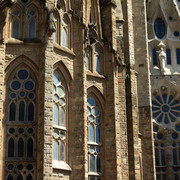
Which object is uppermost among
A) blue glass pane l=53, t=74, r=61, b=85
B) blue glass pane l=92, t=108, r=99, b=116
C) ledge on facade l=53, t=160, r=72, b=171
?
blue glass pane l=53, t=74, r=61, b=85

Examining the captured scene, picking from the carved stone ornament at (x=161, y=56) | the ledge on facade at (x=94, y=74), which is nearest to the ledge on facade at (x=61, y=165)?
the ledge on facade at (x=94, y=74)

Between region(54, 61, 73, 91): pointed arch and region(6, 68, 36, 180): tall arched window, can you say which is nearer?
region(6, 68, 36, 180): tall arched window

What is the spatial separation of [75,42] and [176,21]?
465 inches

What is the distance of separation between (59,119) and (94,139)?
7.73 feet

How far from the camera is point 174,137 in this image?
29.7 metres

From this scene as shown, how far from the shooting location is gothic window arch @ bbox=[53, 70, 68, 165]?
20.5 metres

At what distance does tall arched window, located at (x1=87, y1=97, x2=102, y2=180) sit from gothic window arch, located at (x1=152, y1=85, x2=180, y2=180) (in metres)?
7.53

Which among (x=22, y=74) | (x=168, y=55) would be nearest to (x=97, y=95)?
(x=22, y=74)

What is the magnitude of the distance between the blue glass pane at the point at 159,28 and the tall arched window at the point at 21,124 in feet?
44.2

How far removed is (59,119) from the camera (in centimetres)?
2102

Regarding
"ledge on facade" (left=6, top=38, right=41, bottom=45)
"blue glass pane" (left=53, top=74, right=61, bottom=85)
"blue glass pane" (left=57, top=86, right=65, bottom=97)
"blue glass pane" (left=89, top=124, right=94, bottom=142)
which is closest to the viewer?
"ledge on facade" (left=6, top=38, right=41, bottom=45)

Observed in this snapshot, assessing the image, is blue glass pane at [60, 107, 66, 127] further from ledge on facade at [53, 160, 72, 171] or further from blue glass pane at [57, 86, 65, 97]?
ledge on facade at [53, 160, 72, 171]

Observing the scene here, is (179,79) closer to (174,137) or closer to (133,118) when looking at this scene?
(174,137)

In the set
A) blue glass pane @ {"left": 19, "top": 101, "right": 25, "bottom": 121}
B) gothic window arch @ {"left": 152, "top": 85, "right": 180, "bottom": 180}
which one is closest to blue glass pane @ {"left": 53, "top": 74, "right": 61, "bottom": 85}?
blue glass pane @ {"left": 19, "top": 101, "right": 25, "bottom": 121}
